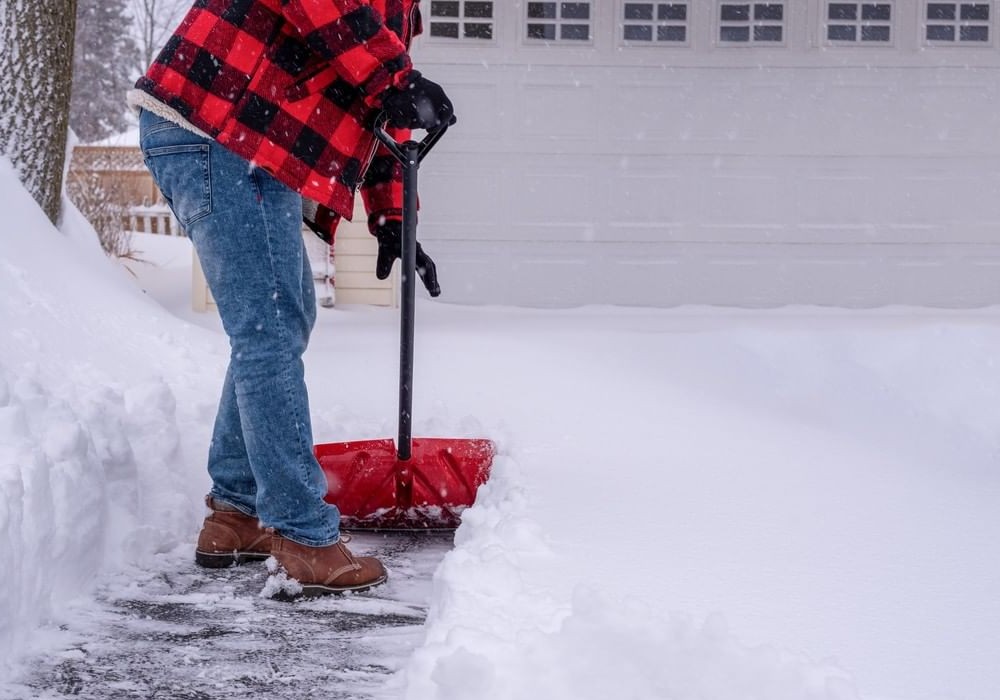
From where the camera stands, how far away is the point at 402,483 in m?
2.59

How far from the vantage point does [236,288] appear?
2076 mm

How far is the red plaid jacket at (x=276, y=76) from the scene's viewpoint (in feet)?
6.38

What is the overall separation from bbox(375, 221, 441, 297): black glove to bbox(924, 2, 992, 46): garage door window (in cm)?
634

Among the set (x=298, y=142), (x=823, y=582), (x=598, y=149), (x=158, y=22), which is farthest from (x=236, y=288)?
(x=158, y=22)

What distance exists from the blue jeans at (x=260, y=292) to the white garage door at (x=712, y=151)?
206 inches

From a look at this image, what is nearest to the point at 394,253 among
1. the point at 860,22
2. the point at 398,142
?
the point at 398,142

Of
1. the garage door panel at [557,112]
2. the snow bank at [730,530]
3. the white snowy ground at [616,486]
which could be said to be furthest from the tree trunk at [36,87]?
the garage door panel at [557,112]

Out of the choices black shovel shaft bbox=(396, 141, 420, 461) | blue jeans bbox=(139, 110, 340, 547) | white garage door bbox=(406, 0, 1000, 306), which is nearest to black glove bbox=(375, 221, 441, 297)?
black shovel shaft bbox=(396, 141, 420, 461)

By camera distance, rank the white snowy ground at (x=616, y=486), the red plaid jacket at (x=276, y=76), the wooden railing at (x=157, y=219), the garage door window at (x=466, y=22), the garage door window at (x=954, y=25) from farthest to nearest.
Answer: the wooden railing at (x=157, y=219) → the garage door window at (x=954, y=25) → the garage door window at (x=466, y=22) → the red plaid jacket at (x=276, y=76) → the white snowy ground at (x=616, y=486)

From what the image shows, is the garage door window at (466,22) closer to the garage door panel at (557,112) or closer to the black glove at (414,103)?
the garage door panel at (557,112)

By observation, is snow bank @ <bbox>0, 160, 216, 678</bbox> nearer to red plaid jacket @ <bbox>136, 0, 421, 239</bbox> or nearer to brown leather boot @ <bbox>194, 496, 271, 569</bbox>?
brown leather boot @ <bbox>194, 496, 271, 569</bbox>

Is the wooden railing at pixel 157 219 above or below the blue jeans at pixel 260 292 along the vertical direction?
below

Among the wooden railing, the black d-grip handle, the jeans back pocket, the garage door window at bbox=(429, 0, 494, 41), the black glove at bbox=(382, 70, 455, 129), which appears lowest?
the wooden railing

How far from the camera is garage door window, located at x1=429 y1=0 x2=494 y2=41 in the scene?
7246mm
